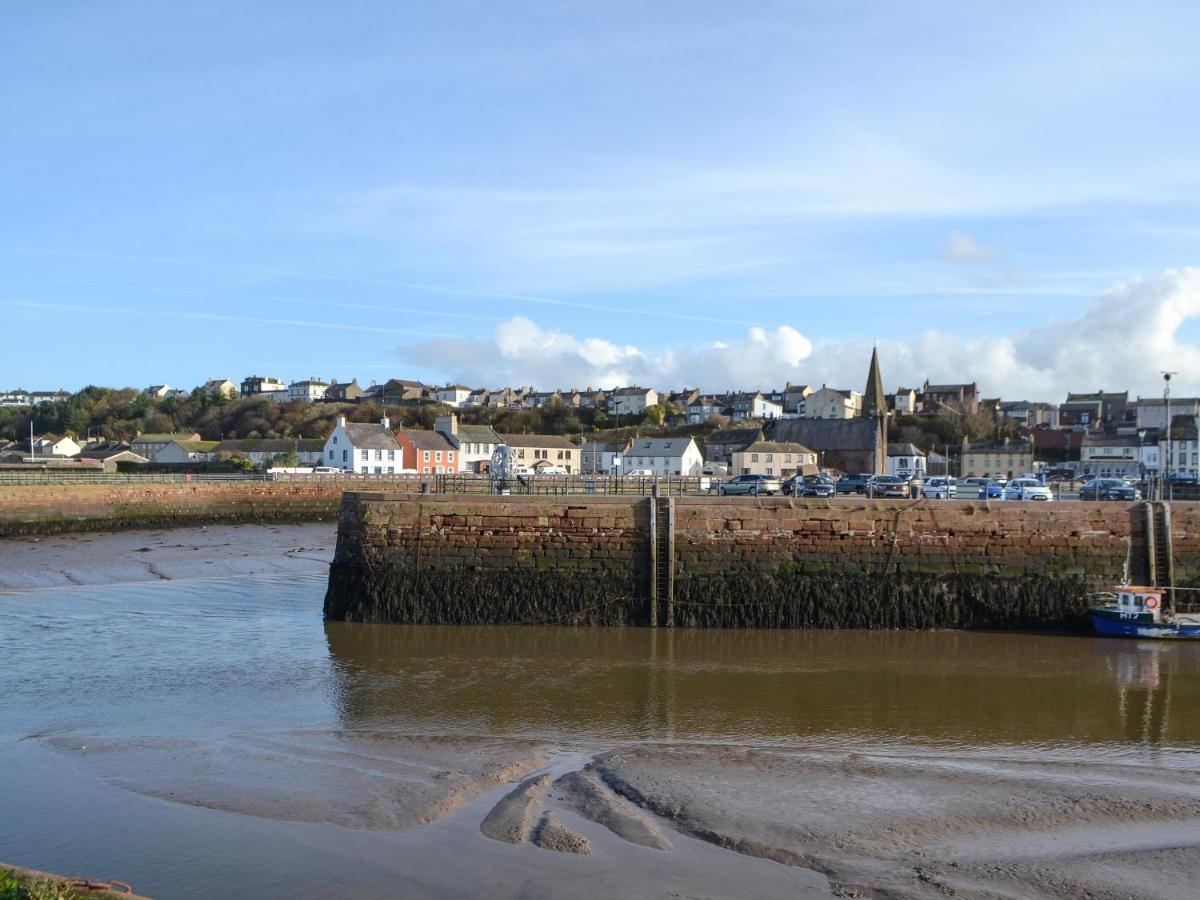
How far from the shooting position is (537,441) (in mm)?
99688

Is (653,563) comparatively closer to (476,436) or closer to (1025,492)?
(1025,492)

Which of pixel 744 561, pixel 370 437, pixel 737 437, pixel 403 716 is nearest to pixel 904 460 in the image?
pixel 737 437

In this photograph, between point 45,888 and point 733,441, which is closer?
point 45,888

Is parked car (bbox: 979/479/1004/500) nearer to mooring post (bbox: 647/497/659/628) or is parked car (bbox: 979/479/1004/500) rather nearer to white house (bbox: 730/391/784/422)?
mooring post (bbox: 647/497/659/628)

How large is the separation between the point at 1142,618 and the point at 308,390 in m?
176

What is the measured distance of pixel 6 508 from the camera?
50.2 metres

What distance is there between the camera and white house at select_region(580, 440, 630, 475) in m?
95.8

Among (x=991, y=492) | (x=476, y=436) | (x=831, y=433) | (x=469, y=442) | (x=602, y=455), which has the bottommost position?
(x=991, y=492)

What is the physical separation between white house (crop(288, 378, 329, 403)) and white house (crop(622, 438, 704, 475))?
10518 centimetres

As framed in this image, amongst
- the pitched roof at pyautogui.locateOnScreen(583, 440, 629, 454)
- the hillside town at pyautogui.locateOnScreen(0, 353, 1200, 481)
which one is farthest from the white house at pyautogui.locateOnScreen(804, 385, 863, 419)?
the pitched roof at pyautogui.locateOnScreen(583, 440, 629, 454)

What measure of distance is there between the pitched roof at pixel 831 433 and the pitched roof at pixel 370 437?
3436 centimetres

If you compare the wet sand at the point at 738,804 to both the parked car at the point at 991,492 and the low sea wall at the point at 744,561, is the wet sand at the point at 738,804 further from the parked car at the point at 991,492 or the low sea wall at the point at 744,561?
the parked car at the point at 991,492

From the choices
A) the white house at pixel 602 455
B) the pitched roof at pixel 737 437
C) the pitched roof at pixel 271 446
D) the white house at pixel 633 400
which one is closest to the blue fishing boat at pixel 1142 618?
the white house at pixel 602 455

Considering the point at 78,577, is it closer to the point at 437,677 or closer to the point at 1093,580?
the point at 437,677
